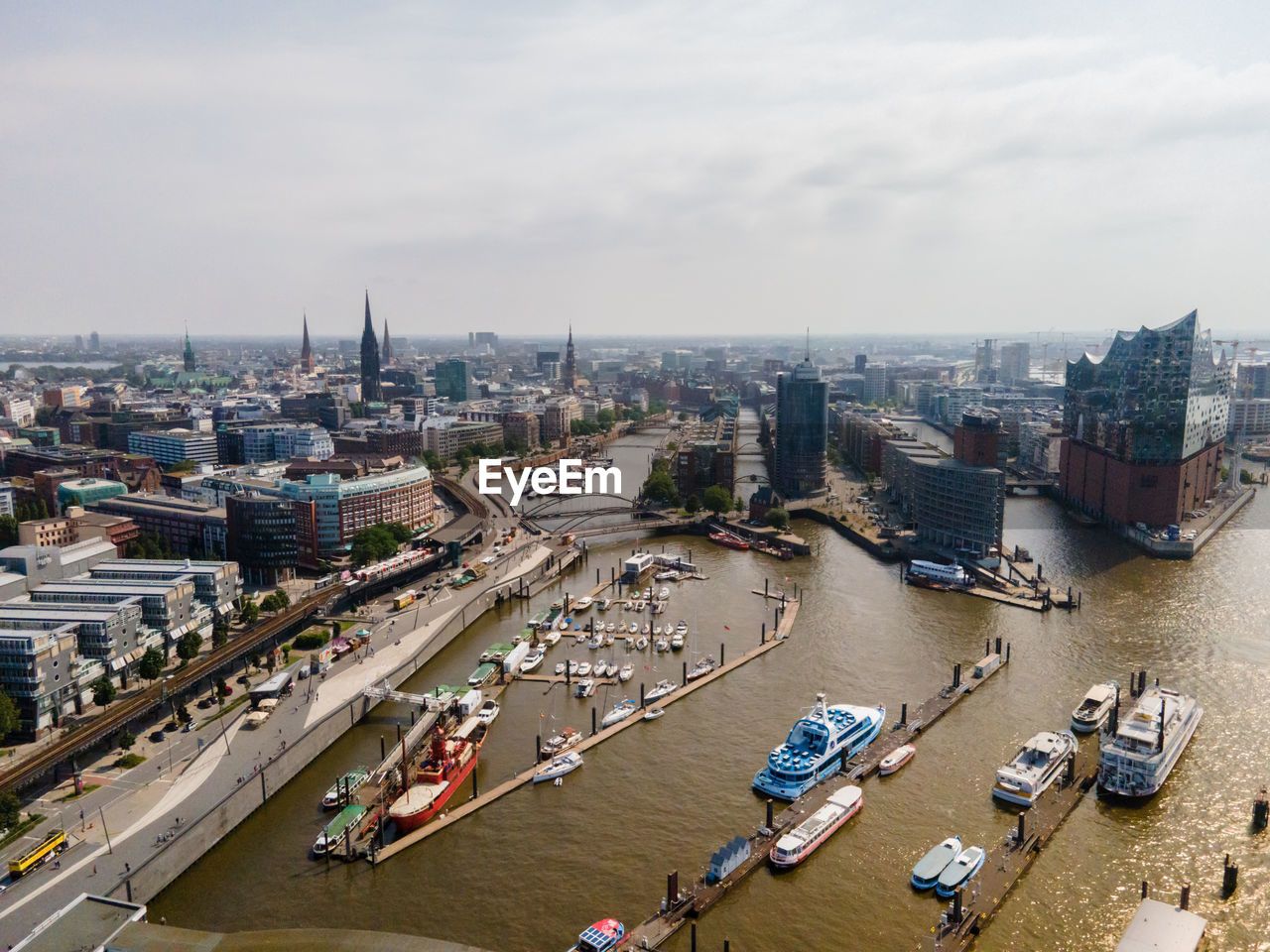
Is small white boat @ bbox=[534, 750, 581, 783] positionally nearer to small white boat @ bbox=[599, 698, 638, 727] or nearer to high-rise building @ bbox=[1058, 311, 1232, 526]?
small white boat @ bbox=[599, 698, 638, 727]

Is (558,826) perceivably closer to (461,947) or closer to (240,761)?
(461,947)

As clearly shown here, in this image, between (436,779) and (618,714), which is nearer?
(436,779)

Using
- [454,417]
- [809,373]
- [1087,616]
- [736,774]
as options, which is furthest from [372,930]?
[454,417]

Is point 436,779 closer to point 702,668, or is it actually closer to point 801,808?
point 801,808

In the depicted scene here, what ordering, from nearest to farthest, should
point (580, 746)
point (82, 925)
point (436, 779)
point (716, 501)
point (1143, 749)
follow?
point (82, 925) < point (1143, 749) < point (436, 779) < point (580, 746) < point (716, 501)

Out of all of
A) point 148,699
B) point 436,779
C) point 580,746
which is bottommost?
point 580,746

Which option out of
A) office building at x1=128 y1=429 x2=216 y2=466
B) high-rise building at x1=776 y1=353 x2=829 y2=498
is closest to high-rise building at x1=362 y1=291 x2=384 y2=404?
office building at x1=128 y1=429 x2=216 y2=466

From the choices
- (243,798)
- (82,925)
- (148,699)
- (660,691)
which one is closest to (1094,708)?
(660,691)

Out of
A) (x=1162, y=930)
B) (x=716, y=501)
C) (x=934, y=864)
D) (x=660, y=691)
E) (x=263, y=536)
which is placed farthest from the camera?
(x=716, y=501)
